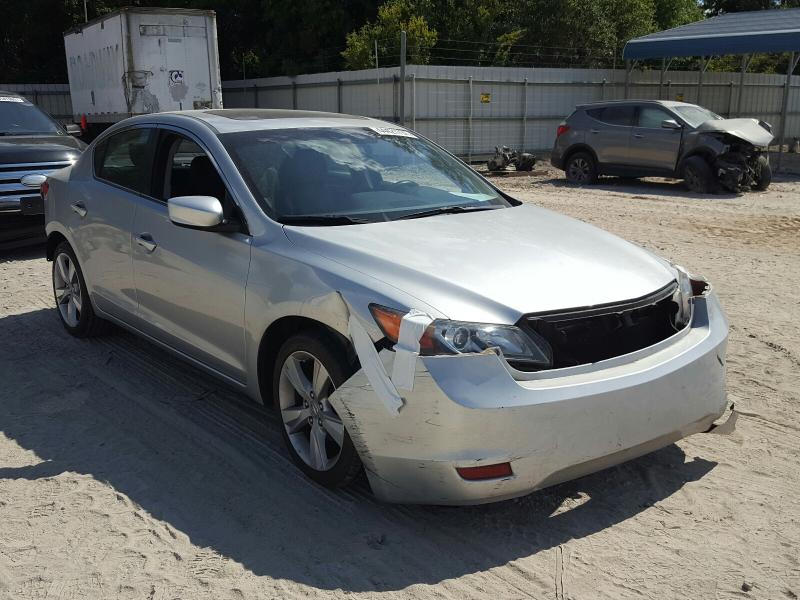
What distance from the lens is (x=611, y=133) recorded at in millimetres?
16234

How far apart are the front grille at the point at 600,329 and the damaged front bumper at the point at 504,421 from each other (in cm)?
6

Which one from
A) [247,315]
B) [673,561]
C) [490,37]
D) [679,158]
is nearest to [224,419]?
[247,315]

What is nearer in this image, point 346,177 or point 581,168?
point 346,177

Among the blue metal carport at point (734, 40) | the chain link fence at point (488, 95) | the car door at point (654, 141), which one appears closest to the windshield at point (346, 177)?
the car door at point (654, 141)

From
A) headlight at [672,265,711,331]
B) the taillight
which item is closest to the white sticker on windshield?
headlight at [672,265,711,331]

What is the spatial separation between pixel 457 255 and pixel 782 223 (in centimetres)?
965

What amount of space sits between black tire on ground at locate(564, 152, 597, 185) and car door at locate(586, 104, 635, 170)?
0.24 meters

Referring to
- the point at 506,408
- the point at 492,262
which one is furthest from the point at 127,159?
the point at 506,408

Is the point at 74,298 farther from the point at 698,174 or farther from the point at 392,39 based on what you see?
the point at 392,39

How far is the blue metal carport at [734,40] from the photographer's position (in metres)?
19.5

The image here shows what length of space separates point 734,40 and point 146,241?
1980 centimetres

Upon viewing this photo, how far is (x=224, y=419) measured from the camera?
4.49 m

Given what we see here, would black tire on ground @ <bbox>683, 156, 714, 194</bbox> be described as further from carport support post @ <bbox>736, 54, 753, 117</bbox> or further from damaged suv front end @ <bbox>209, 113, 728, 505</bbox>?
damaged suv front end @ <bbox>209, 113, 728, 505</bbox>

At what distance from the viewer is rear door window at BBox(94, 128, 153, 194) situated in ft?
16.3
